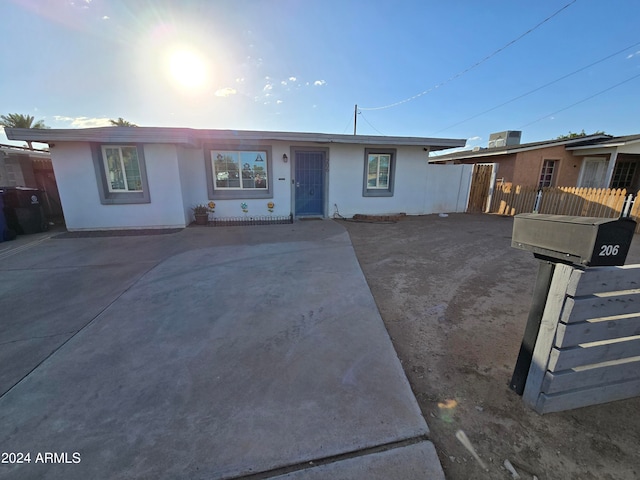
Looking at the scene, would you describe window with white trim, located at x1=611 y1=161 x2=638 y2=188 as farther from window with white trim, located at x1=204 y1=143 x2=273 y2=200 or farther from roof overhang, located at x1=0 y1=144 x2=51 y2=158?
roof overhang, located at x1=0 y1=144 x2=51 y2=158

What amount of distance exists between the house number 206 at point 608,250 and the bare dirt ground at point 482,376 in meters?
1.16

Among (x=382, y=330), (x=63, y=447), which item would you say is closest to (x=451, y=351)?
(x=382, y=330)

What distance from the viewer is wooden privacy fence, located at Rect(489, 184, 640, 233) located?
747 centimetres

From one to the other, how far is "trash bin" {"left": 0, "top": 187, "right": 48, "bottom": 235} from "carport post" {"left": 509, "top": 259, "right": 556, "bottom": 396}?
10.4 meters

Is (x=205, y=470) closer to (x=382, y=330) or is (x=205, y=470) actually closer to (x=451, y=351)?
(x=382, y=330)

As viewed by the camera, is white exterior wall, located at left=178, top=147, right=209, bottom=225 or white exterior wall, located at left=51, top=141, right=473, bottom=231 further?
white exterior wall, located at left=178, top=147, right=209, bottom=225

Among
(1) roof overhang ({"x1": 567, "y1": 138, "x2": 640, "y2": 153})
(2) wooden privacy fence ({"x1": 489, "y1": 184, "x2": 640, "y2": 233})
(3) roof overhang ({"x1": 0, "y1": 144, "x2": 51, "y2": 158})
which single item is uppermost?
(1) roof overhang ({"x1": 567, "y1": 138, "x2": 640, "y2": 153})

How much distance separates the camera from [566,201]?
866cm

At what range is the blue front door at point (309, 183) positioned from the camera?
893 cm

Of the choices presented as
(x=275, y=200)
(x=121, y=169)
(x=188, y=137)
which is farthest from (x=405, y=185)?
(x=121, y=169)

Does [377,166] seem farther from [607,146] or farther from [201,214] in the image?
[607,146]

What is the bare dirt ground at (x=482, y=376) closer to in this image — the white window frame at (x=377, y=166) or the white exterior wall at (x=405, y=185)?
the white exterior wall at (x=405, y=185)

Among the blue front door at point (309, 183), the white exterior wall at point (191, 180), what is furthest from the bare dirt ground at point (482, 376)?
the white exterior wall at point (191, 180)

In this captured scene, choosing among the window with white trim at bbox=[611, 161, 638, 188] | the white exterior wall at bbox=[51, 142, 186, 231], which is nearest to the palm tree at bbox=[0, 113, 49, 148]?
the white exterior wall at bbox=[51, 142, 186, 231]
